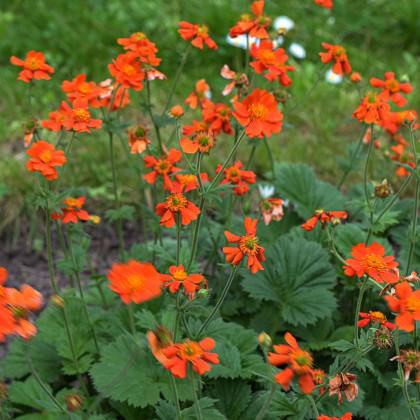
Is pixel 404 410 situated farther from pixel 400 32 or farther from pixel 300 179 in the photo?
pixel 400 32

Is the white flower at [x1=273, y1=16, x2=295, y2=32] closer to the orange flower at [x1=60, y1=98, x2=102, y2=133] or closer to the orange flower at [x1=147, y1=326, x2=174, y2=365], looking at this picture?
the orange flower at [x1=60, y1=98, x2=102, y2=133]

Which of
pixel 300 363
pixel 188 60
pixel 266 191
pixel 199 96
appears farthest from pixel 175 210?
pixel 188 60

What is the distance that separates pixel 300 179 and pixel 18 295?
1896mm

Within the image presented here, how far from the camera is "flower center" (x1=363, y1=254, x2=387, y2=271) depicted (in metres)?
1.54

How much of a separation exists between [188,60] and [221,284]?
9.79 ft

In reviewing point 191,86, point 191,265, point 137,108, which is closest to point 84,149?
point 137,108

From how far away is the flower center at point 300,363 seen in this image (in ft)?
4.23

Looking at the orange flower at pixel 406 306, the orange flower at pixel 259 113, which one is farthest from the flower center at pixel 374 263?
the orange flower at pixel 259 113

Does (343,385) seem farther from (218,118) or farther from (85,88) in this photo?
(85,88)

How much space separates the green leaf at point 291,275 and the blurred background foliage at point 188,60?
44.9 inches

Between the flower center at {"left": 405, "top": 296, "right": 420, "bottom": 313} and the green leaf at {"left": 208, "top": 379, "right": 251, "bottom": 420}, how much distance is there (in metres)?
0.88

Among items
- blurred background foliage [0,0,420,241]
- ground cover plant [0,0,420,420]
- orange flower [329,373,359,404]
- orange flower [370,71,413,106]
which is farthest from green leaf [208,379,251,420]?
blurred background foliage [0,0,420,241]

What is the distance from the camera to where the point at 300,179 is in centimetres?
296

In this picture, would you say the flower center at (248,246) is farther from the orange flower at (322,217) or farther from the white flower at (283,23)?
the white flower at (283,23)
